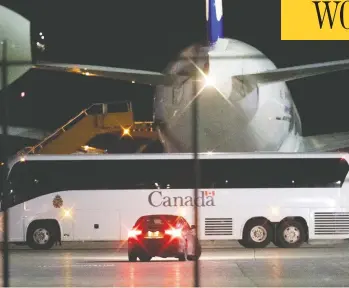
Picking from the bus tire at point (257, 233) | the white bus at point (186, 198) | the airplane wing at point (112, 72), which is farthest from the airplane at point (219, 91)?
the bus tire at point (257, 233)

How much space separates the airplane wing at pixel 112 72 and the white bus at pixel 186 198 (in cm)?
360

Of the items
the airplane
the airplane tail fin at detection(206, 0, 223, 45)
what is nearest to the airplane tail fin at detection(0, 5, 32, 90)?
the airplane

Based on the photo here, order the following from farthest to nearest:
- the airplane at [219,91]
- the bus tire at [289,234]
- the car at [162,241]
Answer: the bus tire at [289,234], the airplane at [219,91], the car at [162,241]

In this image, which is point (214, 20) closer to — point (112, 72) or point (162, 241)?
point (112, 72)

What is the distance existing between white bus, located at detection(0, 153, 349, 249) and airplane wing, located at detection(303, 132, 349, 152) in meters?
8.87

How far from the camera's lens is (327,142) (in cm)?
4484

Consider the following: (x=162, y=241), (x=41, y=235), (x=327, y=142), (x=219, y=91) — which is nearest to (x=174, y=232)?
(x=162, y=241)

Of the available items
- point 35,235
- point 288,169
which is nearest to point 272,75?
point 288,169

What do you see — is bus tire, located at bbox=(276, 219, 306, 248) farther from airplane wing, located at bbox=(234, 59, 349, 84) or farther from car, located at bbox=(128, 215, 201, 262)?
car, located at bbox=(128, 215, 201, 262)

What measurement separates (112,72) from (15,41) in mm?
5801

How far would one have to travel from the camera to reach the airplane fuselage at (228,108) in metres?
33.4

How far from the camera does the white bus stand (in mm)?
34781

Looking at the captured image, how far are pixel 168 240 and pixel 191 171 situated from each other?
307 inches

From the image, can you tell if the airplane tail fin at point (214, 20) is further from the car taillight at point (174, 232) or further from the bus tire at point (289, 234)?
the car taillight at point (174, 232)
